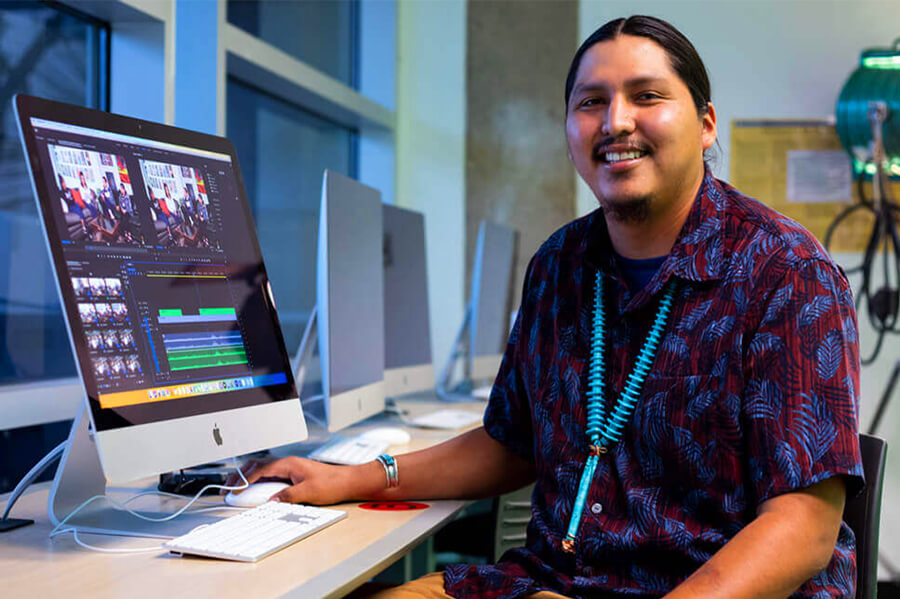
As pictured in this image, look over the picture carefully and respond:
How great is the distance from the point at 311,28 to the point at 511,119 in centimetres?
99

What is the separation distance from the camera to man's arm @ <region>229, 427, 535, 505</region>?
4.73 feet

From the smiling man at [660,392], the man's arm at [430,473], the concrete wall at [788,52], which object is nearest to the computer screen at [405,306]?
the man's arm at [430,473]

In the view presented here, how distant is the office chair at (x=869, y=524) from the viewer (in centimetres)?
125

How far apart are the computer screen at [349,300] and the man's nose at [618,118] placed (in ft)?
2.25

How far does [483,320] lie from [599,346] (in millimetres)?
1600

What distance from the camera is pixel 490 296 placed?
116 inches

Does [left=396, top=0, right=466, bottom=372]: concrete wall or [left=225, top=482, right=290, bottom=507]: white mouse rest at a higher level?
[left=396, top=0, right=466, bottom=372]: concrete wall

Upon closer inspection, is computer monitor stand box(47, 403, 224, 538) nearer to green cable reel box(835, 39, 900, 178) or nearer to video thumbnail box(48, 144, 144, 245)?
video thumbnail box(48, 144, 144, 245)

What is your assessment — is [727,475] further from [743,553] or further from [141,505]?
[141,505]

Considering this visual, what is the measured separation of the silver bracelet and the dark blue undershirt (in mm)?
513

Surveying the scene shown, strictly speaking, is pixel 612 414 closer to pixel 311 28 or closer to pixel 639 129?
pixel 639 129

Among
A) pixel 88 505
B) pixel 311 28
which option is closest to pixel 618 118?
pixel 88 505

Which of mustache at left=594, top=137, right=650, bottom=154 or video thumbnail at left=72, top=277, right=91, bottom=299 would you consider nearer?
video thumbnail at left=72, top=277, right=91, bottom=299

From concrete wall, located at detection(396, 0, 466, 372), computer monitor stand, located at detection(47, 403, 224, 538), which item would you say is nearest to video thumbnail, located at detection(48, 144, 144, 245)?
computer monitor stand, located at detection(47, 403, 224, 538)
